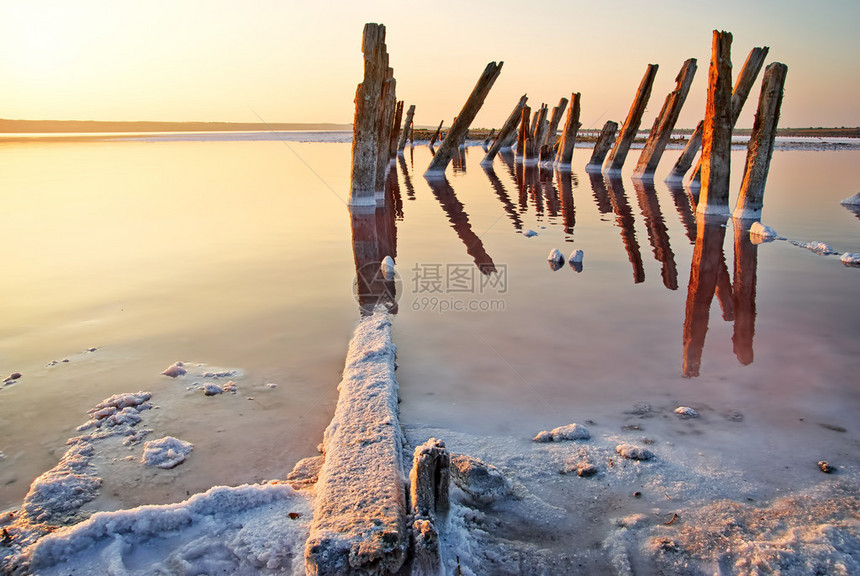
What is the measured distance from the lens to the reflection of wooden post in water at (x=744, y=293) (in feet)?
13.0

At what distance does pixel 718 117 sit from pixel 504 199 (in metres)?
4.59

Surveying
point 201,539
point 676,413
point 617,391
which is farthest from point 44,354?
point 676,413

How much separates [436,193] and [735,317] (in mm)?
9101

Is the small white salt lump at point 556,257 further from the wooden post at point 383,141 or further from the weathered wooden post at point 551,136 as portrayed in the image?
A: the weathered wooden post at point 551,136

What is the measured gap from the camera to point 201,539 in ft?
6.60

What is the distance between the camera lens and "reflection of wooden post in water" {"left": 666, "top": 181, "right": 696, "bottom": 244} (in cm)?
857

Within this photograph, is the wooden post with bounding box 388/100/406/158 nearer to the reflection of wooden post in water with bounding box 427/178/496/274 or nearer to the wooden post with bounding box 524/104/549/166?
the reflection of wooden post in water with bounding box 427/178/496/274

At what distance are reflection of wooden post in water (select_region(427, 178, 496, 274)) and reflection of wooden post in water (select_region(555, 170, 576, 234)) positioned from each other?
62.1 inches

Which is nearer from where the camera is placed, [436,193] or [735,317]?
[735,317]

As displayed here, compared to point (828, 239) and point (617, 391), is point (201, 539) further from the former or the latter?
point (828, 239)

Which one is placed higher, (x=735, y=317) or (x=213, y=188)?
(x=213, y=188)

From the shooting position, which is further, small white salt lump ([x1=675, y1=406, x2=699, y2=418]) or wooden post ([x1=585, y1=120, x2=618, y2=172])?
wooden post ([x1=585, y1=120, x2=618, y2=172])

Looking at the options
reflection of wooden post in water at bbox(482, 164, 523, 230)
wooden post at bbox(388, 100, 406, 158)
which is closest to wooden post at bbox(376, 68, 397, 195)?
reflection of wooden post in water at bbox(482, 164, 523, 230)

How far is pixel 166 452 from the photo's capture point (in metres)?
2.60
